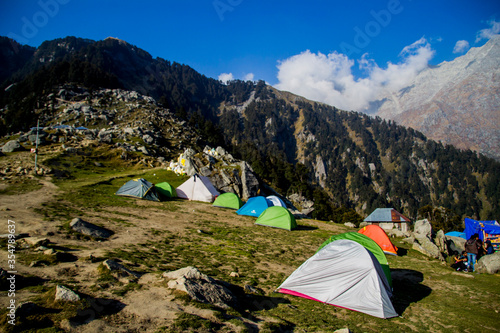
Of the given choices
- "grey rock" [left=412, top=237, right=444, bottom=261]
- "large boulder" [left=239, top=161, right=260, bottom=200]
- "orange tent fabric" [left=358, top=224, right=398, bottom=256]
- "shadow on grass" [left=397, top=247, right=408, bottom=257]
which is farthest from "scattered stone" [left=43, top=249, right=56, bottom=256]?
"large boulder" [left=239, top=161, right=260, bottom=200]

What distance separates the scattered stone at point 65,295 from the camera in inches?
208

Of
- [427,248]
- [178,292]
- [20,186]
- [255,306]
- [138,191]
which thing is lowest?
[427,248]

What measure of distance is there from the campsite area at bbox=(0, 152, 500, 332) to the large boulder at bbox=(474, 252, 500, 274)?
1.39 meters

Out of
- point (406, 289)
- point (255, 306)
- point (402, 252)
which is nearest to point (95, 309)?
point (255, 306)

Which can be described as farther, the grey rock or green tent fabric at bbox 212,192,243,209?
green tent fabric at bbox 212,192,243,209

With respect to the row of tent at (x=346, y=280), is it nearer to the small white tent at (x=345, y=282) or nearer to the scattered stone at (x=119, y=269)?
the small white tent at (x=345, y=282)

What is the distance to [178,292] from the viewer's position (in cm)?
648

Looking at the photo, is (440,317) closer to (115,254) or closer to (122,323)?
(122,323)

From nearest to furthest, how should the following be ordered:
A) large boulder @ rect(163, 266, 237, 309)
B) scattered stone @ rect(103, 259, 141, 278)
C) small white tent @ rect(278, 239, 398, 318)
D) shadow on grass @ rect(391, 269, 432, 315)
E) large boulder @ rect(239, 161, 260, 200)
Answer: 1. large boulder @ rect(163, 266, 237, 309)
2. scattered stone @ rect(103, 259, 141, 278)
3. small white tent @ rect(278, 239, 398, 318)
4. shadow on grass @ rect(391, 269, 432, 315)
5. large boulder @ rect(239, 161, 260, 200)

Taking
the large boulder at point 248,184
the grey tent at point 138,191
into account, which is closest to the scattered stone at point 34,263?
the grey tent at point 138,191

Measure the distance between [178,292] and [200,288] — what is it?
23.6 inches

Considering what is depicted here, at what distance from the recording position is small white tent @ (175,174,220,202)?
32.6 m

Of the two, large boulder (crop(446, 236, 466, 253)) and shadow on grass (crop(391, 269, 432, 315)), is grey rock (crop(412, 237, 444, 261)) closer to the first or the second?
large boulder (crop(446, 236, 466, 253))

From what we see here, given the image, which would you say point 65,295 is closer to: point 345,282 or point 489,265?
point 345,282
